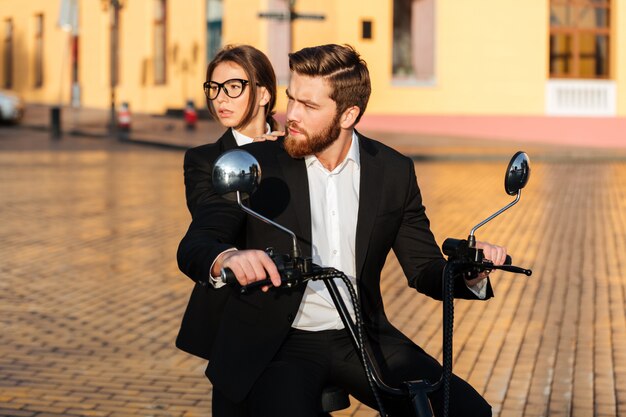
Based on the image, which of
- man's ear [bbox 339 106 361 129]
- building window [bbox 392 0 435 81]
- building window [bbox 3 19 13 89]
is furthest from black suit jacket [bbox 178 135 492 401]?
building window [bbox 3 19 13 89]

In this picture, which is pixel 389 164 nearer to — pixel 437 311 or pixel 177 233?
pixel 437 311

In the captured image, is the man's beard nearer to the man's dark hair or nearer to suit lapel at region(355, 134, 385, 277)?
the man's dark hair

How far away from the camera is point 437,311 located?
25.5ft

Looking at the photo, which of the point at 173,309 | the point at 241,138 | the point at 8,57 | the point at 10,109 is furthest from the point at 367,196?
the point at 8,57

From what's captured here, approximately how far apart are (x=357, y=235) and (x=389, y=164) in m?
0.25

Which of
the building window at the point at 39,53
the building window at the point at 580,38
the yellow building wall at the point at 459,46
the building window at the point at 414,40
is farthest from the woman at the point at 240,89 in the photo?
the building window at the point at 39,53

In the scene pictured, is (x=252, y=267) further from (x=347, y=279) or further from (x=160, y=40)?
(x=160, y=40)

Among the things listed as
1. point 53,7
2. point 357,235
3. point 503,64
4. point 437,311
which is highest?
point 53,7

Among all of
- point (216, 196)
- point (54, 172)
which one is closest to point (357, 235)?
point (216, 196)

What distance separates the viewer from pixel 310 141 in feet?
10.1

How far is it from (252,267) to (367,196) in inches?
26.7

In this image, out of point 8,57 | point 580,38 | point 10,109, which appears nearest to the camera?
point 580,38

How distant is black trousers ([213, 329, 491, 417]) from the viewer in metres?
2.93

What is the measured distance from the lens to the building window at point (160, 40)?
38906 millimetres
